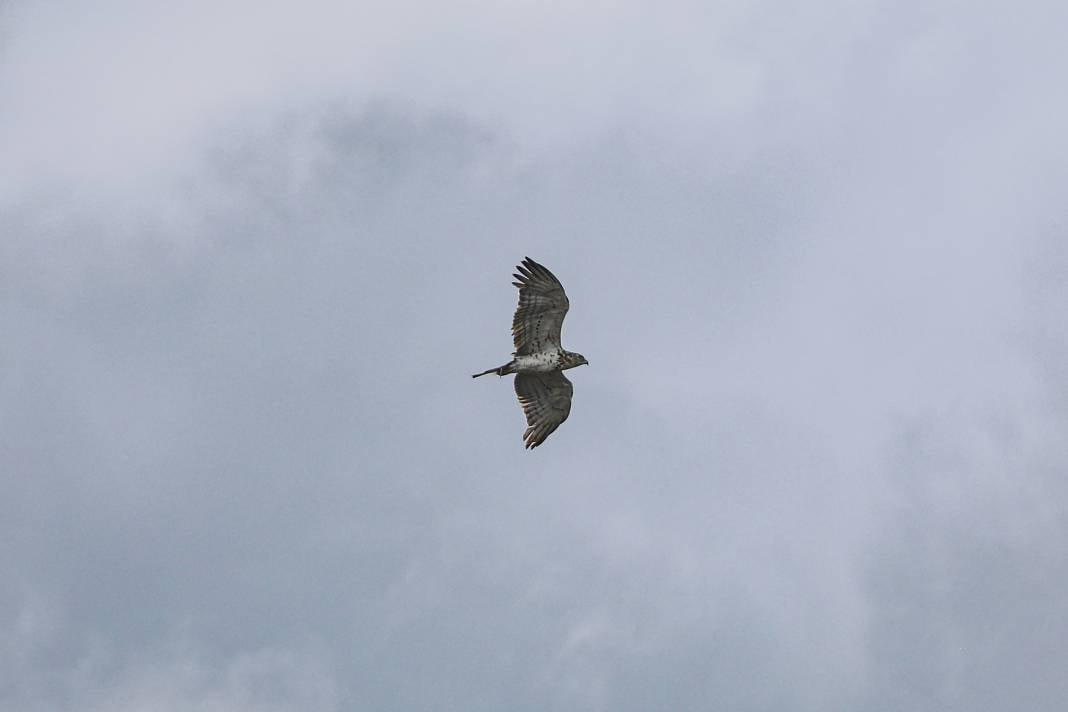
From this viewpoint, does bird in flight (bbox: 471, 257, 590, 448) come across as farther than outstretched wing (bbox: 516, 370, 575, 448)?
No

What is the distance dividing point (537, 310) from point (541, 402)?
469 cm

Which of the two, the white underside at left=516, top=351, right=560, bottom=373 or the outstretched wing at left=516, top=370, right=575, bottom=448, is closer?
the white underside at left=516, top=351, right=560, bottom=373

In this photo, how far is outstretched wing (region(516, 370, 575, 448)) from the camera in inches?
2781

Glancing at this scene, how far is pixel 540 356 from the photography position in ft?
227

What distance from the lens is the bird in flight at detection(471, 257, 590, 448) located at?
6744 cm

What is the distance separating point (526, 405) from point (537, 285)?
6.05 metres

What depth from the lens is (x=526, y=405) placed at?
233ft

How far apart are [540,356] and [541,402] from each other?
2.62m

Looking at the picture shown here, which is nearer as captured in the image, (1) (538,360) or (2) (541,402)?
(1) (538,360)

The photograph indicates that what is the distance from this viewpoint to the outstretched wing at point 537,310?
2635 inches

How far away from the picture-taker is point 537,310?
6812cm

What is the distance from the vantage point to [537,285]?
67.3 metres

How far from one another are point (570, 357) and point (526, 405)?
9.91 ft

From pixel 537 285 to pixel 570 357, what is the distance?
3.84m
